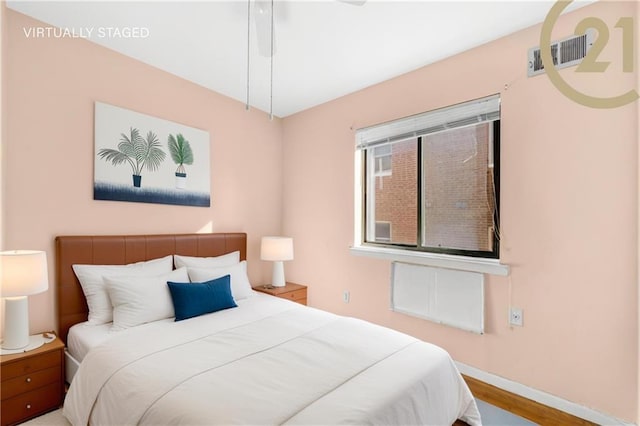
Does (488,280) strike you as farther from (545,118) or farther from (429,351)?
(545,118)

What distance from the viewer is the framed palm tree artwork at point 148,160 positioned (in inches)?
102

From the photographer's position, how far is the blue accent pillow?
234cm

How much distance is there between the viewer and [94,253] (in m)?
2.46

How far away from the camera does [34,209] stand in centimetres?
225

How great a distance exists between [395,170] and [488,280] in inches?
52.2

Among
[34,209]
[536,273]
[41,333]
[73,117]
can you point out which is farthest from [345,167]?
[41,333]

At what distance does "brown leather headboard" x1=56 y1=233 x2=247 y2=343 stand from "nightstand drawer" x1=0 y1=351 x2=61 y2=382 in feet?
1.17

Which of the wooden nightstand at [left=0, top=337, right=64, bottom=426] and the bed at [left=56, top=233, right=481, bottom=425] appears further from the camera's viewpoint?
the wooden nightstand at [left=0, top=337, right=64, bottom=426]

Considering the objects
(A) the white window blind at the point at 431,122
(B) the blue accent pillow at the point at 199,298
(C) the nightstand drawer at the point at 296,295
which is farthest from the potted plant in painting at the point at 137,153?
(A) the white window blind at the point at 431,122

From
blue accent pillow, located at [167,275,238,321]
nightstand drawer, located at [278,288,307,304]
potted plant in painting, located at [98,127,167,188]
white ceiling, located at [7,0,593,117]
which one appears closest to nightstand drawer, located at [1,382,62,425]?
blue accent pillow, located at [167,275,238,321]

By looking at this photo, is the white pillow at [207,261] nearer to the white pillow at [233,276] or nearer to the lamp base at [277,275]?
the white pillow at [233,276]

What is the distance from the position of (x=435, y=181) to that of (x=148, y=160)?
260 cm

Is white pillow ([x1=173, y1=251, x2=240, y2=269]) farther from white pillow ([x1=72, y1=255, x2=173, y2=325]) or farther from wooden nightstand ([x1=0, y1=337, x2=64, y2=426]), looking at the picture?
wooden nightstand ([x1=0, y1=337, x2=64, y2=426])

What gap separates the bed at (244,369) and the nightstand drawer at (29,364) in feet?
0.42
